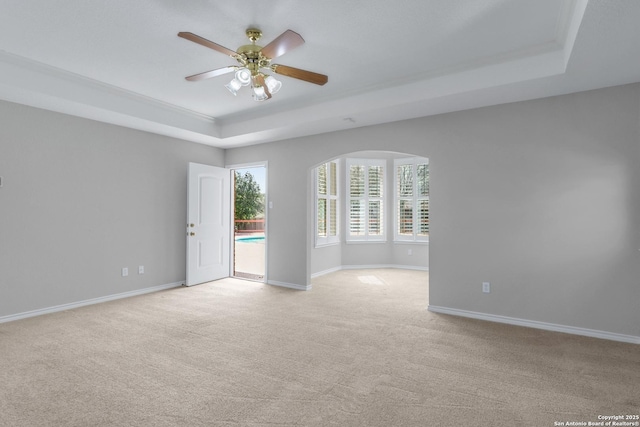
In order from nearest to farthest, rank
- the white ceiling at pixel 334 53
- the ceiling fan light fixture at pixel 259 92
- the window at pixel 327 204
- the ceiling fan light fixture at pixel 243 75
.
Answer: the white ceiling at pixel 334 53
the ceiling fan light fixture at pixel 243 75
the ceiling fan light fixture at pixel 259 92
the window at pixel 327 204

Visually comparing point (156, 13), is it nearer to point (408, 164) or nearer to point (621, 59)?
point (621, 59)

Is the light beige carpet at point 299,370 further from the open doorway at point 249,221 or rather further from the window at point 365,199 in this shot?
the open doorway at point 249,221

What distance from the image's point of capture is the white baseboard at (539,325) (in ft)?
10.5

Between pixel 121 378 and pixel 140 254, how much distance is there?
287 cm

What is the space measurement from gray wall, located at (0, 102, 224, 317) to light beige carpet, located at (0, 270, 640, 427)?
0.49 meters

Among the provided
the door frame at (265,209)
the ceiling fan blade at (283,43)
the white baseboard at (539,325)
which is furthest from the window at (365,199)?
the ceiling fan blade at (283,43)

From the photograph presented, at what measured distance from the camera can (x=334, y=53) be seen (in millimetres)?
3182

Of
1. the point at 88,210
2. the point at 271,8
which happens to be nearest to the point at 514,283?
the point at 271,8

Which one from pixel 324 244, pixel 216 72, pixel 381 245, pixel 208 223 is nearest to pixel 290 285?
pixel 324 244

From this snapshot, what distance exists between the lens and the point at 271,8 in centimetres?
249

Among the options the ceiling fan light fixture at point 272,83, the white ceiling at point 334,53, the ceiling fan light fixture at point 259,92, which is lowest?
the ceiling fan light fixture at point 259,92

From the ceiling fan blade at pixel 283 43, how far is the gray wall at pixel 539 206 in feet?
7.75

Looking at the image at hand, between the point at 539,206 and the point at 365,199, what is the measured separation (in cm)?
414

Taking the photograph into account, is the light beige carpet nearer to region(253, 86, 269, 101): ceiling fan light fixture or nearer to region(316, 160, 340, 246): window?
region(253, 86, 269, 101): ceiling fan light fixture
